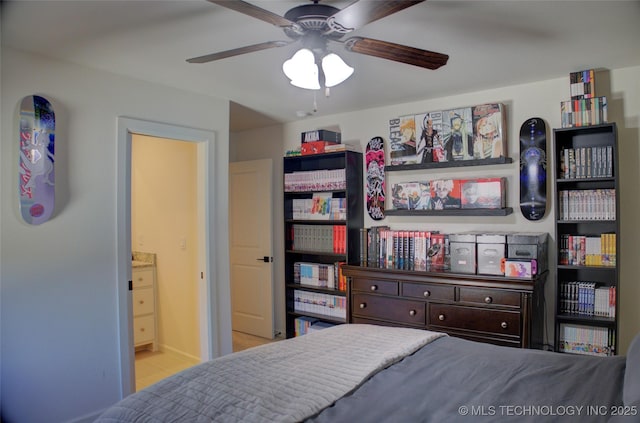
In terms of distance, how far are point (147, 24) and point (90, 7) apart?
27cm

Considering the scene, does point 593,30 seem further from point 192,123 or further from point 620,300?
point 192,123

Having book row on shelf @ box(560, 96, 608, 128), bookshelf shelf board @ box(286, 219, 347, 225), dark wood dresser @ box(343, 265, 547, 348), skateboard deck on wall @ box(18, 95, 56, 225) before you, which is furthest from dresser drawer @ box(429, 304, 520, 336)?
skateboard deck on wall @ box(18, 95, 56, 225)

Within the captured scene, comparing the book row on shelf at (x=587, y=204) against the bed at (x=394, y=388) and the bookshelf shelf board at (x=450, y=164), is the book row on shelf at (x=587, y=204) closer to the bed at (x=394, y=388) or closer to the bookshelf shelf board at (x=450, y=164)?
the bookshelf shelf board at (x=450, y=164)

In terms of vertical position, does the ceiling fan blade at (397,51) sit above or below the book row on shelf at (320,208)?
above

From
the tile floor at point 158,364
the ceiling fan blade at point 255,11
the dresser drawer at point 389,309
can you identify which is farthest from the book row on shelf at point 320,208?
the ceiling fan blade at point 255,11

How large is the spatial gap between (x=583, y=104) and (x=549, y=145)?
0.42 meters

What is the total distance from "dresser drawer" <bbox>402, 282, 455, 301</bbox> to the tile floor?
1995 millimetres

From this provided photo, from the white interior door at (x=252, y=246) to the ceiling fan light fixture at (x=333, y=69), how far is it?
279cm

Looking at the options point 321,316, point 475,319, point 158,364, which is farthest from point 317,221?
point 158,364

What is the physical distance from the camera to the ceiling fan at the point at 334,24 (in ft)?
4.83

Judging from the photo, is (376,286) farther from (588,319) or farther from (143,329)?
(143,329)

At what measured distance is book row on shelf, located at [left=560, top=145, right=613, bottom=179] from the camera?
2.80 metres

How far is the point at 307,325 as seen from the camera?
423 centimetres

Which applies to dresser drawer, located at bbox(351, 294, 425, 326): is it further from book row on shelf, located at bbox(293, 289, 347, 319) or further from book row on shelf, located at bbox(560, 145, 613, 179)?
book row on shelf, located at bbox(560, 145, 613, 179)
